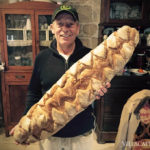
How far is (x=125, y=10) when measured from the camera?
84.0 inches

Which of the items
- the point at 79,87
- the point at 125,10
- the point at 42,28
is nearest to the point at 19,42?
the point at 42,28

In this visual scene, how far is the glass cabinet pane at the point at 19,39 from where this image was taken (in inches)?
84.4

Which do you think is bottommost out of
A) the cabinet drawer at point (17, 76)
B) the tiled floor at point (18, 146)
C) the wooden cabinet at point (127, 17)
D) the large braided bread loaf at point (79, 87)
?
the tiled floor at point (18, 146)

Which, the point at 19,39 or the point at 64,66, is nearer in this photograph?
the point at 64,66

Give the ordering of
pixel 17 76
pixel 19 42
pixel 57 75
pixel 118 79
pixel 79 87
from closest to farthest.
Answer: pixel 79 87 → pixel 57 75 → pixel 118 79 → pixel 17 76 → pixel 19 42

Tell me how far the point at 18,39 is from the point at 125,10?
158 cm

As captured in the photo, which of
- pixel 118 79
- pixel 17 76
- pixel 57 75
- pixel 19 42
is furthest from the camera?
pixel 19 42

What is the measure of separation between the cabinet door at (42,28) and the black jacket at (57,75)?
1132 mm

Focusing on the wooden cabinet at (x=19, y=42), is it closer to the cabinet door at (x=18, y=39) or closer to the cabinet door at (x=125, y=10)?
the cabinet door at (x=18, y=39)

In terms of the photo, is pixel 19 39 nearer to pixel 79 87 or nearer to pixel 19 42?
pixel 19 42

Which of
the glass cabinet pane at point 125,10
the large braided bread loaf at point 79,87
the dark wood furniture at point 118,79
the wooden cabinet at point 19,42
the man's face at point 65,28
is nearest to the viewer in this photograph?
the large braided bread loaf at point 79,87

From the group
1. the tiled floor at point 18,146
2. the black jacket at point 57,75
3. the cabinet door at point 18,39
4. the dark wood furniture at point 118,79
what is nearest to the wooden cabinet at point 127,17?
the dark wood furniture at point 118,79

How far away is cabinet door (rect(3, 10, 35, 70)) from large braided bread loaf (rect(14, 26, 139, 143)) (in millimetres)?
1454

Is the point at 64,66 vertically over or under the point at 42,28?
under
